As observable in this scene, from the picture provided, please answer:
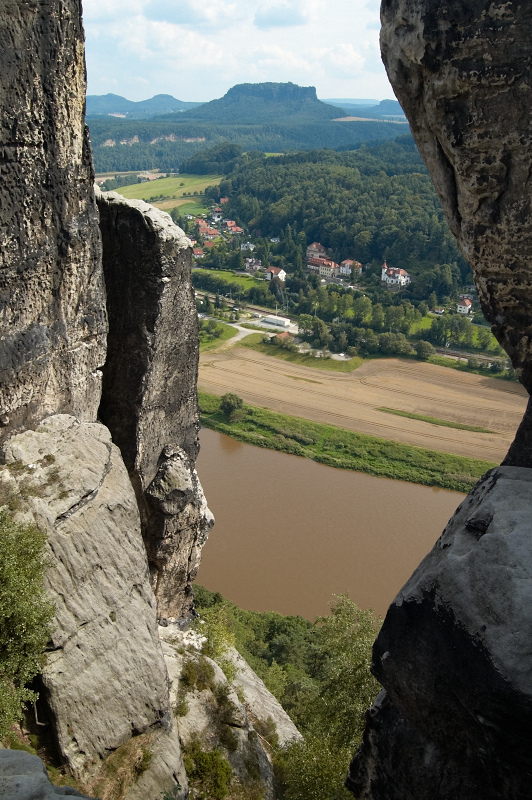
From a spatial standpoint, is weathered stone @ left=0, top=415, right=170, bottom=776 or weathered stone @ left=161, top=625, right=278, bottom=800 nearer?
weathered stone @ left=0, top=415, right=170, bottom=776

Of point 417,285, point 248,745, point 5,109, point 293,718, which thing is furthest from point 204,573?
point 417,285

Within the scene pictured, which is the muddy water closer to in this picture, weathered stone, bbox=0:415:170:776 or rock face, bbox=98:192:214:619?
rock face, bbox=98:192:214:619

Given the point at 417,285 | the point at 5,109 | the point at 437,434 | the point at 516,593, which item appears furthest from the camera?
the point at 417,285

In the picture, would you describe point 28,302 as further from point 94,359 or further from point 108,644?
point 108,644

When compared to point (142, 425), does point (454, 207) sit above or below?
above

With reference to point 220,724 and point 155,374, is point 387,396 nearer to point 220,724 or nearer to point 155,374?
point 155,374

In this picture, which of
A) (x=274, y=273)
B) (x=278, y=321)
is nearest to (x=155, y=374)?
(x=278, y=321)

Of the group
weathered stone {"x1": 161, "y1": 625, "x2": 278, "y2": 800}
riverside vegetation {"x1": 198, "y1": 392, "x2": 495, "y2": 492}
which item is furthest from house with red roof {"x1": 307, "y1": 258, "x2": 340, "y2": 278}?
weathered stone {"x1": 161, "y1": 625, "x2": 278, "y2": 800}
